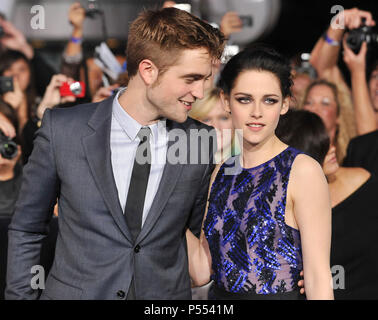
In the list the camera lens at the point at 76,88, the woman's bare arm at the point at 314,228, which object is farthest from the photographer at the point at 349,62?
the woman's bare arm at the point at 314,228

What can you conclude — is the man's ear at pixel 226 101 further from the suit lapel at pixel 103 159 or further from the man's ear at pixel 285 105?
the suit lapel at pixel 103 159

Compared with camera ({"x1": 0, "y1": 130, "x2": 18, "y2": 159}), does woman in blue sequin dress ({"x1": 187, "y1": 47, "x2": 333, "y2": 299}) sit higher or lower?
higher

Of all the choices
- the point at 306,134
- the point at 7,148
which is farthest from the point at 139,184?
the point at 7,148

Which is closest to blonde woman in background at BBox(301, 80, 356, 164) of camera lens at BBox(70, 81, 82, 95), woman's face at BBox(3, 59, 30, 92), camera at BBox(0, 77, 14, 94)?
camera lens at BBox(70, 81, 82, 95)

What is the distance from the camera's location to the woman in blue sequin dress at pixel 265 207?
1.79 metres

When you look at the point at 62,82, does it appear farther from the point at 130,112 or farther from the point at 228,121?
the point at 130,112

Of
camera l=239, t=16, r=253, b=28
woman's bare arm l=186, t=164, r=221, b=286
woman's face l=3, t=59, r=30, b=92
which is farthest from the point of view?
camera l=239, t=16, r=253, b=28

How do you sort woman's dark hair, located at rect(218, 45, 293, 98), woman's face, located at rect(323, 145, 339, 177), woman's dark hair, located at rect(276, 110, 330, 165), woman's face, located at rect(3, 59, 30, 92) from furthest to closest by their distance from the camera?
woman's face, located at rect(3, 59, 30, 92) < woman's face, located at rect(323, 145, 339, 177) < woman's dark hair, located at rect(276, 110, 330, 165) < woman's dark hair, located at rect(218, 45, 293, 98)

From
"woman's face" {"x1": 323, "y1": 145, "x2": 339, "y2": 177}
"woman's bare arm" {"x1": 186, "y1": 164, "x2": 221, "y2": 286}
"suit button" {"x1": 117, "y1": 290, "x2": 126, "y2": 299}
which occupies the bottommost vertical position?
"woman's bare arm" {"x1": 186, "y1": 164, "x2": 221, "y2": 286}

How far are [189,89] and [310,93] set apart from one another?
233 cm

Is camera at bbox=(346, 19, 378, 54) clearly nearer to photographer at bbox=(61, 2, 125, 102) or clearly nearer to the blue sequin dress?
photographer at bbox=(61, 2, 125, 102)

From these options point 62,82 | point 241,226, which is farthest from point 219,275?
point 62,82

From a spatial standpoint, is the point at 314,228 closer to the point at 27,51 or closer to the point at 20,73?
the point at 20,73

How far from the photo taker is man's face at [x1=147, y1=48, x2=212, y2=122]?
184 centimetres
